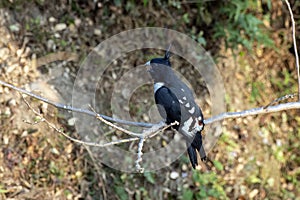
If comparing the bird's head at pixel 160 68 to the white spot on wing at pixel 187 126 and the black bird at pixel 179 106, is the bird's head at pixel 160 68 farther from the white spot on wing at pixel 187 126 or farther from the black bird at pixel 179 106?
the white spot on wing at pixel 187 126

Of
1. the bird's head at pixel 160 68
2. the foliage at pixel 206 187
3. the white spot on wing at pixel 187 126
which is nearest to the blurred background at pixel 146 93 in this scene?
the foliage at pixel 206 187

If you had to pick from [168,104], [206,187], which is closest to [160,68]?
[168,104]

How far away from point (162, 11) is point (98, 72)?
119cm

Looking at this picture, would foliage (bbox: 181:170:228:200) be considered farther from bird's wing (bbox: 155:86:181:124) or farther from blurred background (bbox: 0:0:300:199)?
bird's wing (bbox: 155:86:181:124)

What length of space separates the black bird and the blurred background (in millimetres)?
1533

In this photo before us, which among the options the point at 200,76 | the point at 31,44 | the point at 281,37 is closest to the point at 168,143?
the point at 200,76

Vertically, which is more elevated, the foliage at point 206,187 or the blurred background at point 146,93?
the blurred background at point 146,93

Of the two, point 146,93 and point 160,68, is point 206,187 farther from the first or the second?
point 160,68

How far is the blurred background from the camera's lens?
4.90m

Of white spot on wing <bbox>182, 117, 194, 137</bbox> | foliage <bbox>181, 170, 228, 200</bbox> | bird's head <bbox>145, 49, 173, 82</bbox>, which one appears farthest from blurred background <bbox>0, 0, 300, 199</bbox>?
white spot on wing <bbox>182, 117, 194, 137</bbox>

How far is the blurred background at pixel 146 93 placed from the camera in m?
4.90

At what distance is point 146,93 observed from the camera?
18.9 ft

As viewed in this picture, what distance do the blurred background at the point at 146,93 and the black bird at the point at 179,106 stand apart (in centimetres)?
153

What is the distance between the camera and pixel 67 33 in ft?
18.1
